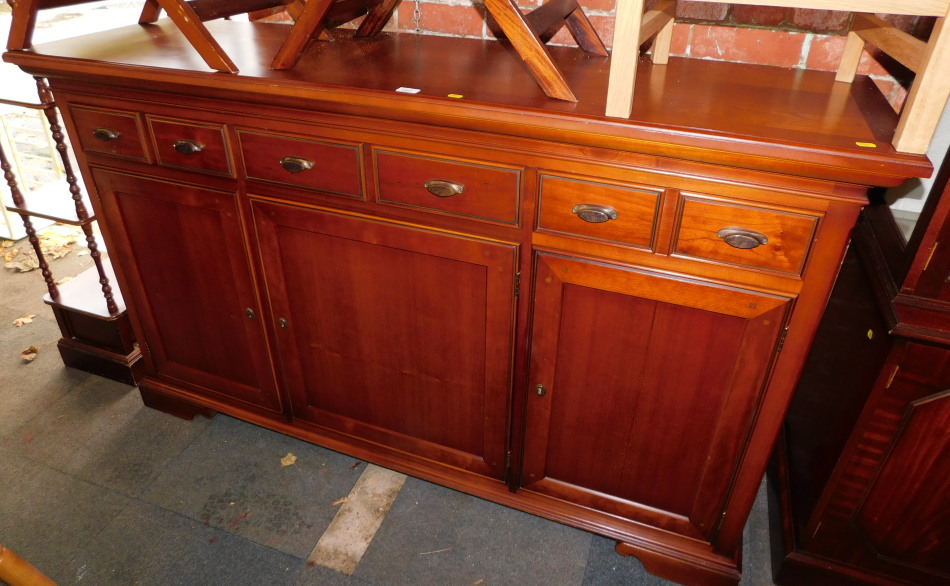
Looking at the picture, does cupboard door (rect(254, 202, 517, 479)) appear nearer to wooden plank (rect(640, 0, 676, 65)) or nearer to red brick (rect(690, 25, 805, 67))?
wooden plank (rect(640, 0, 676, 65))

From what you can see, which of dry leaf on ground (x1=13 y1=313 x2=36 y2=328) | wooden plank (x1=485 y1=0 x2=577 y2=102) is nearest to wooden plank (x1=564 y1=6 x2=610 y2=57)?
wooden plank (x1=485 y1=0 x2=577 y2=102)

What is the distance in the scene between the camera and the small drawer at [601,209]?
1.19m

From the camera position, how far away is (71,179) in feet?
6.43

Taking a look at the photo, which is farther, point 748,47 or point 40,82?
point 40,82

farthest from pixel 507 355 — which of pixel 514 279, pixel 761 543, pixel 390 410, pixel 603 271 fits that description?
pixel 761 543

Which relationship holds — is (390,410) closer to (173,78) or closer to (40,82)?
(173,78)

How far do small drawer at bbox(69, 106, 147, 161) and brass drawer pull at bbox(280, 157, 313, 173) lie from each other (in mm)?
432

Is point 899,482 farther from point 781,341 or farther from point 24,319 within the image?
point 24,319

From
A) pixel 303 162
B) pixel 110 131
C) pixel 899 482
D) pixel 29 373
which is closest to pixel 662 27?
pixel 303 162

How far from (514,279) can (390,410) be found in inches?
24.8

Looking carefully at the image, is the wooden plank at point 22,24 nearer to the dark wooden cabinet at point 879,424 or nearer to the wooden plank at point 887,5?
the wooden plank at point 887,5

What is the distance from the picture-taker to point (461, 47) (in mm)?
1636

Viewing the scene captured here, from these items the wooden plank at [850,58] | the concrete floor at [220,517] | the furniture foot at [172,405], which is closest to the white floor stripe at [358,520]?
the concrete floor at [220,517]

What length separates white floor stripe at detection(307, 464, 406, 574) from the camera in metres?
1.69
